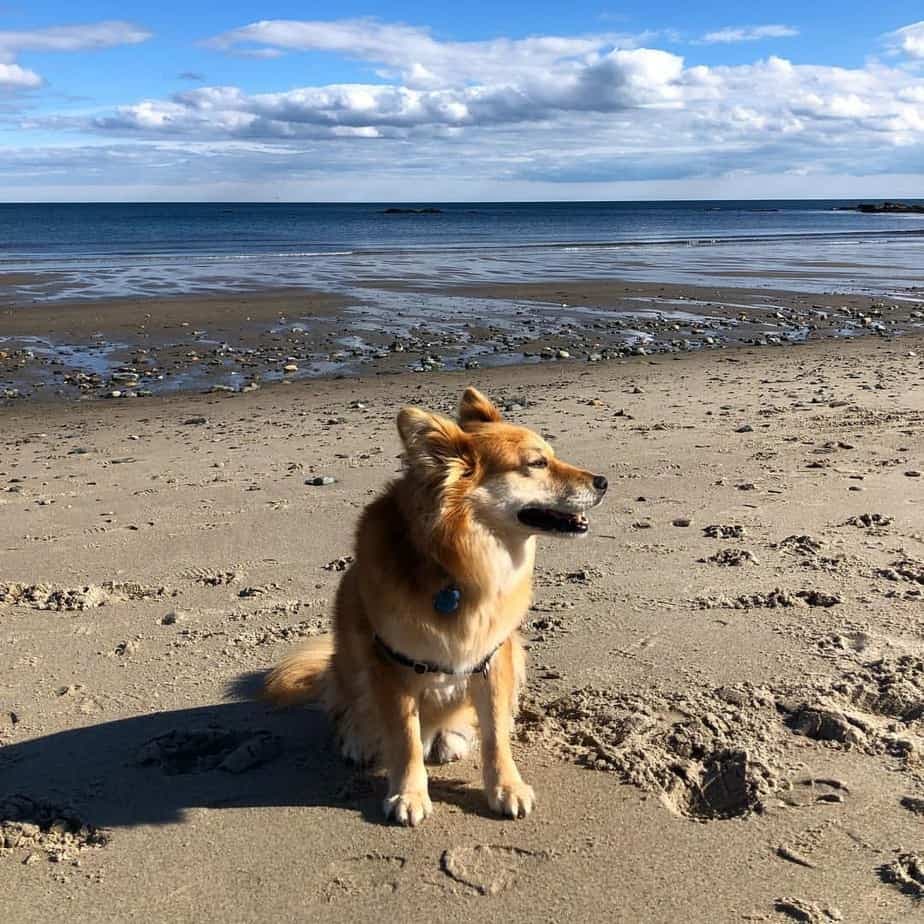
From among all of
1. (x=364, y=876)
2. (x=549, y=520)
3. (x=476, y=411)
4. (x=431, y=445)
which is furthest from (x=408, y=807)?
(x=476, y=411)

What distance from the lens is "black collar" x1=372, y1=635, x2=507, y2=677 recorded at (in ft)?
10.8

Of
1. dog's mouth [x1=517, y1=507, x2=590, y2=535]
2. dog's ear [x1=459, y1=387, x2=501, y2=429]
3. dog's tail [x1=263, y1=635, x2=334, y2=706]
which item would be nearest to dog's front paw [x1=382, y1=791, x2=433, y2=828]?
dog's tail [x1=263, y1=635, x2=334, y2=706]

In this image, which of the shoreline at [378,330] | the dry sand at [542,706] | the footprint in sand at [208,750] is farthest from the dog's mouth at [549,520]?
the shoreline at [378,330]

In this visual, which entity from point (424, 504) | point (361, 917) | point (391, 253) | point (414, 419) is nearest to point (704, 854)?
point (361, 917)

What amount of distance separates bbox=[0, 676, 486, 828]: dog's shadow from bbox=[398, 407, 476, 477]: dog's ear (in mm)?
1257

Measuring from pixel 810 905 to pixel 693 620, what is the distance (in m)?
2.01

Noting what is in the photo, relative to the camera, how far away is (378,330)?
1608 centimetres

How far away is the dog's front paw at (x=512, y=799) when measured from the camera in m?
3.21

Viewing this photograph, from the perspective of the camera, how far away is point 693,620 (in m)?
4.59

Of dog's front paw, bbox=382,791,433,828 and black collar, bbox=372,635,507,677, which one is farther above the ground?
black collar, bbox=372,635,507,677

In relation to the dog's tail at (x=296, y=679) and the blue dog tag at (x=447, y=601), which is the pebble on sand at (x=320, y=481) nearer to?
the dog's tail at (x=296, y=679)

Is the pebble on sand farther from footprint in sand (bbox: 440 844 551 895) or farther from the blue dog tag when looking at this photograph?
footprint in sand (bbox: 440 844 551 895)

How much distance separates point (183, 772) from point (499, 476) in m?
1.69

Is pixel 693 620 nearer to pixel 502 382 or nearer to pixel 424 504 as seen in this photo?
pixel 424 504
